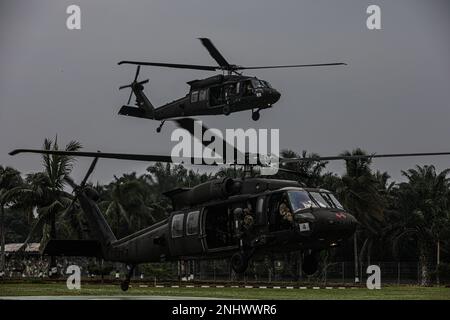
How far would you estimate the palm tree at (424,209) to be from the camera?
60281 millimetres

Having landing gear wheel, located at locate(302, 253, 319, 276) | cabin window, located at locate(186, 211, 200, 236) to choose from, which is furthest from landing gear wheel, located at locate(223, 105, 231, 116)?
landing gear wheel, located at locate(302, 253, 319, 276)

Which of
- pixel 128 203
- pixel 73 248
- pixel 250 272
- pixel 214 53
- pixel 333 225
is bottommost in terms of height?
pixel 250 272

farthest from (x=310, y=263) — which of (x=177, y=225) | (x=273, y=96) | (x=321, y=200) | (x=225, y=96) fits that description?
(x=225, y=96)

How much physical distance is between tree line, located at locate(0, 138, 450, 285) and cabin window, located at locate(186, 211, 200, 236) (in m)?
11.1

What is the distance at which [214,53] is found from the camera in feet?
99.9

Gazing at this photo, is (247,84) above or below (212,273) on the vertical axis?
above

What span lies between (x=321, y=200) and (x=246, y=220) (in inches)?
91.7

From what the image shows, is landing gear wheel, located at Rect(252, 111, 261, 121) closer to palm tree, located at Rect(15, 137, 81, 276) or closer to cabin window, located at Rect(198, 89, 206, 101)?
cabin window, located at Rect(198, 89, 206, 101)

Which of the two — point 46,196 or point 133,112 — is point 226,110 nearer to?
point 133,112

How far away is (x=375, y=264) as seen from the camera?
6231cm

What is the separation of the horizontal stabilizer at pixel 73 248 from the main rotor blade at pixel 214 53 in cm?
818
